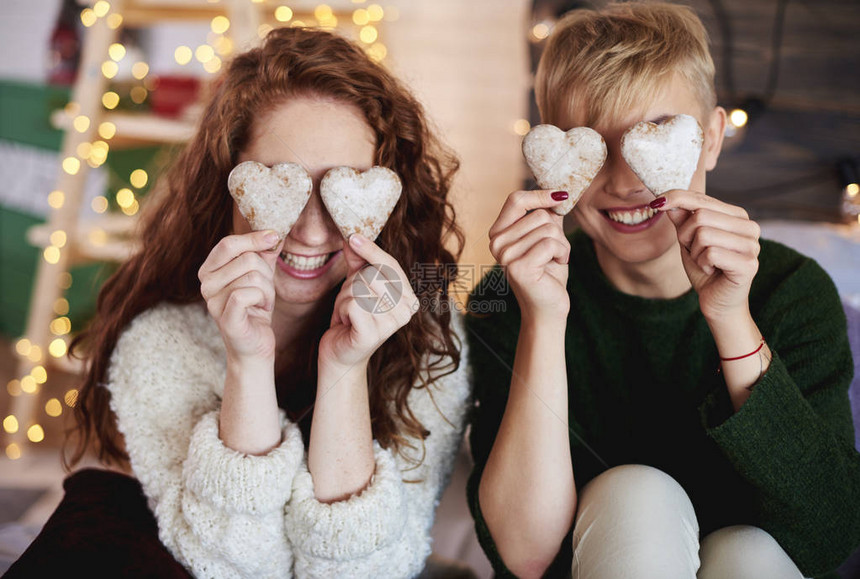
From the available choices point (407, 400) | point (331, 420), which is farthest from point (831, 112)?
point (331, 420)

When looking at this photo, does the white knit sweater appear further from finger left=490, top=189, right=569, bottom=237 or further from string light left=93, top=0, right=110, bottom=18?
string light left=93, top=0, right=110, bottom=18

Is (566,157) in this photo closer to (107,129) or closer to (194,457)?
(194,457)

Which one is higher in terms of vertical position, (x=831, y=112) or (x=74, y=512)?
(x=831, y=112)

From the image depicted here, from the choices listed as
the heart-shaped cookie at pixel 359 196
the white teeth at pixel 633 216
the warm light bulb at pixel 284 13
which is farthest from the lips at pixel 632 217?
the warm light bulb at pixel 284 13

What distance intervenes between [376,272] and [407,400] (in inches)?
10.7

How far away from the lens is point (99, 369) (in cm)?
115

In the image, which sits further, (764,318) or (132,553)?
(764,318)

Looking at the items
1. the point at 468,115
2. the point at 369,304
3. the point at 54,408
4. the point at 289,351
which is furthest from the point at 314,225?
the point at 54,408

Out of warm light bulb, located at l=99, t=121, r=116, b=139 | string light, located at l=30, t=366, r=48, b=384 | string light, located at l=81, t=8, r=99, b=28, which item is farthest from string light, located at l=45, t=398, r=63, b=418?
string light, located at l=81, t=8, r=99, b=28

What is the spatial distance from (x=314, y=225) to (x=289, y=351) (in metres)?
0.26

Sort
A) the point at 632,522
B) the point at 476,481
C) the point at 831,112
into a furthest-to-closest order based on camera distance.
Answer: the point at 831,112 → the point at 476,481 → the point at 632,522

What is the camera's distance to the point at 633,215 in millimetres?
1025

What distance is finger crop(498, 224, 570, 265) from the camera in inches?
36.5

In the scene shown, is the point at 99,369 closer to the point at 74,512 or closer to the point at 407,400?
the point at 74,512
